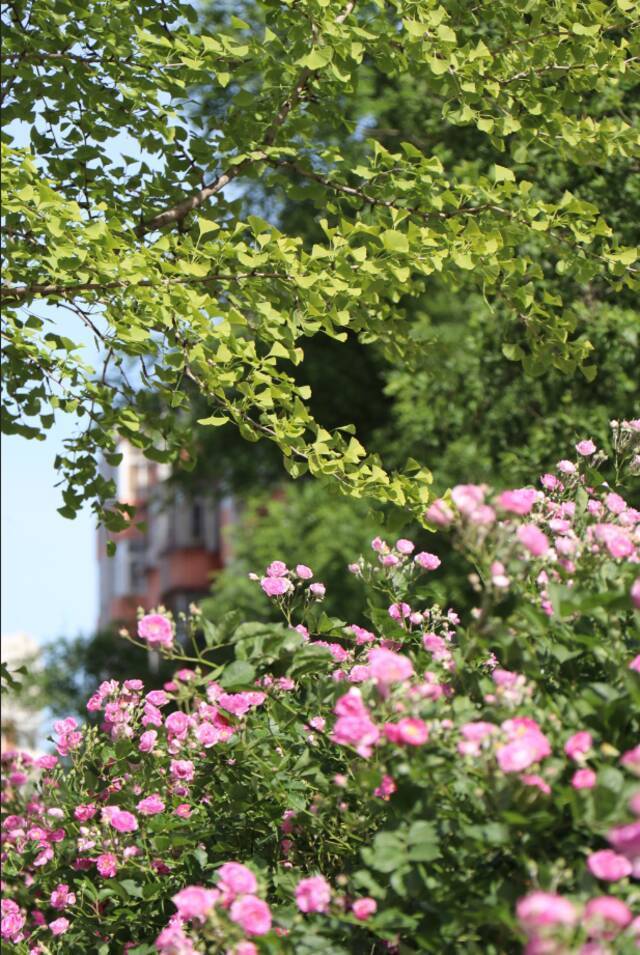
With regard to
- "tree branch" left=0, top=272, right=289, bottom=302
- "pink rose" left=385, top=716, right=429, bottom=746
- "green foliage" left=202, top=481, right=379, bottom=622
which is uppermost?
"green foliage" left=202, top=481, right=379, bottom=622

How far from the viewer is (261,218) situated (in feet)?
20.1

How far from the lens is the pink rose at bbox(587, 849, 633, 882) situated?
9.10 feet

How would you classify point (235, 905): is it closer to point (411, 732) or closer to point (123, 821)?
point (411, 732)

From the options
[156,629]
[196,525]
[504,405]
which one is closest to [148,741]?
[156,629]

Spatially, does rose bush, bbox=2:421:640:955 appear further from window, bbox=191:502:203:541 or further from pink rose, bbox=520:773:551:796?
window, bbox=191:502:203:541

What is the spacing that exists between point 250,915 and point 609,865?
823mm

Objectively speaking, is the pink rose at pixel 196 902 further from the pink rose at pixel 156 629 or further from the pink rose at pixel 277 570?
the pink rose at pixel 277 570

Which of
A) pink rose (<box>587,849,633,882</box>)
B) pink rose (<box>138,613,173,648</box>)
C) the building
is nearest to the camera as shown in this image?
pink rose (<box>587,849,633,882</box>)

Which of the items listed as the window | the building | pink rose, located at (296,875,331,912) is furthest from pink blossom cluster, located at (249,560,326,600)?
the window

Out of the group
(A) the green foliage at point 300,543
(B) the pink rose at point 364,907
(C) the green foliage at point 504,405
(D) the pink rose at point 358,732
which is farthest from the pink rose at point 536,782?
(A) the green foliage at point 300,543

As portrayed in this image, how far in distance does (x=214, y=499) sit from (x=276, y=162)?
16708 mm

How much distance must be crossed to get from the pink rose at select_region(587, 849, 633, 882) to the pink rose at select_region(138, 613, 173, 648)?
1.21 metres

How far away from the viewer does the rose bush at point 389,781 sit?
304 centimetres

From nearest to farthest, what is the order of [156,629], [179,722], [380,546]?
[156,629] → [179,722] → [380,546]
